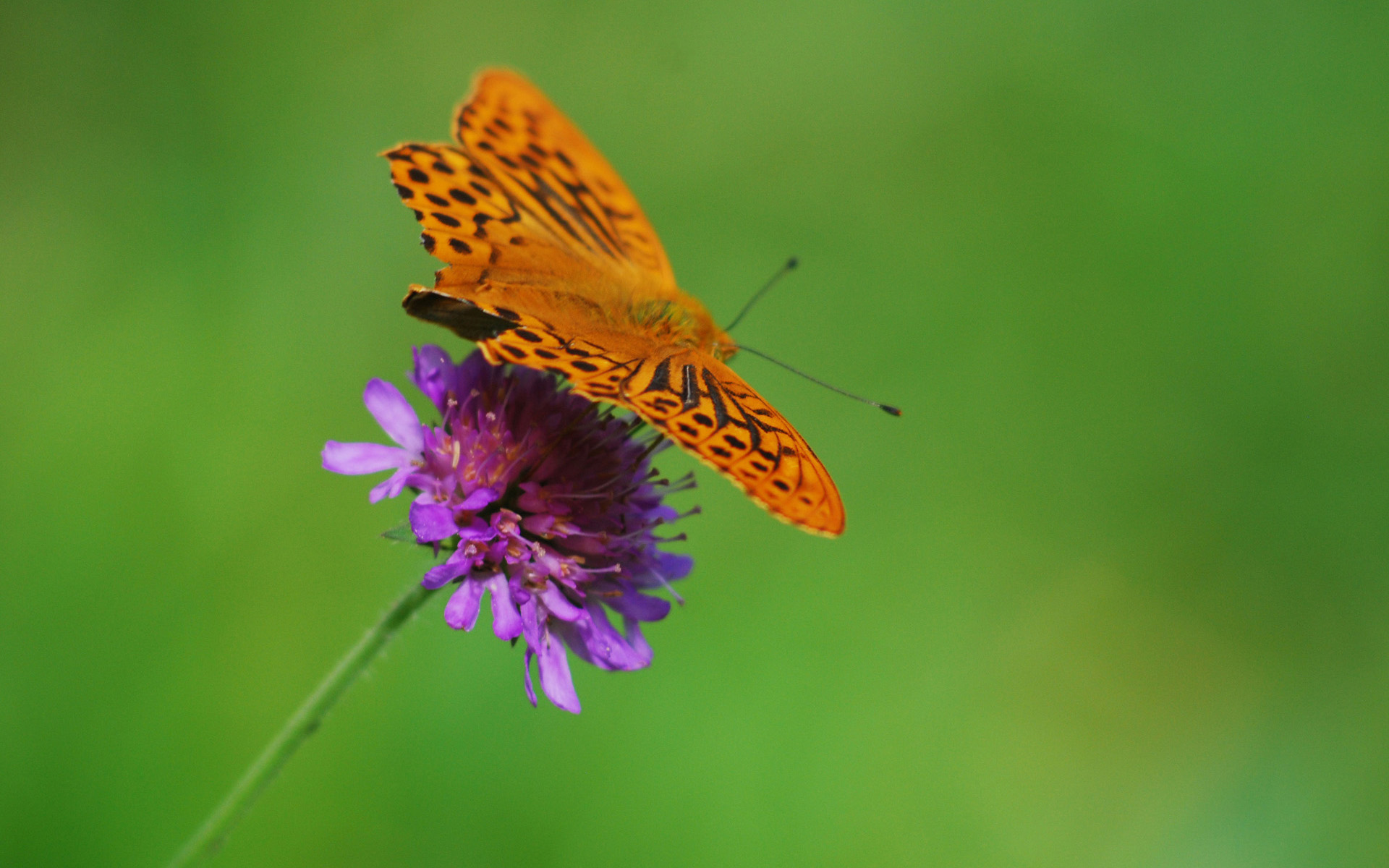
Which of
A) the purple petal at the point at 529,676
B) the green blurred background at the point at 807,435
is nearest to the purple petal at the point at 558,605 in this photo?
the purple petal at the point at 529,676

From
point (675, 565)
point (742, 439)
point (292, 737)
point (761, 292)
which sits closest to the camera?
point (742, 439)

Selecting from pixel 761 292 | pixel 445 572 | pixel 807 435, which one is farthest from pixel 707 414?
pixel 807 435

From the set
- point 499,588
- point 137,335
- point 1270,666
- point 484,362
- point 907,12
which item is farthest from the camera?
point 907,12

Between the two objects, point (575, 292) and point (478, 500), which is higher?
point (575, 292)

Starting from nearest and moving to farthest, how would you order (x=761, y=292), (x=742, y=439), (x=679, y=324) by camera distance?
(x=742, y=439)
(x=679, y=324)
(x=761, y=292)

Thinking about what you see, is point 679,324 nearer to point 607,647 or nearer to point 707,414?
point 707,414

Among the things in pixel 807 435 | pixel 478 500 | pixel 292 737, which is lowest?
pixel 292 737

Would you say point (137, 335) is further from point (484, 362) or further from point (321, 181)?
point (484, 362)

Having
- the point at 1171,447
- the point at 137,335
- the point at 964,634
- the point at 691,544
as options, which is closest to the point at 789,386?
the point at 691,544
